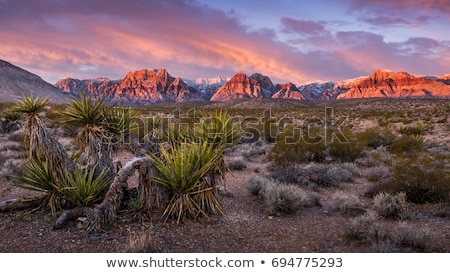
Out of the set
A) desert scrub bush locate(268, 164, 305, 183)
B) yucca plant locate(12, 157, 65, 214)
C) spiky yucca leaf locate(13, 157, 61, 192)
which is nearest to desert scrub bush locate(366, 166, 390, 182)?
desert scrub bush locate(268, 164, 305, 183)

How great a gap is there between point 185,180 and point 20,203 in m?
3.40

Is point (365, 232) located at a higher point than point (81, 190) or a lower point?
lower

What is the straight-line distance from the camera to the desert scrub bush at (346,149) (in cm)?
1271

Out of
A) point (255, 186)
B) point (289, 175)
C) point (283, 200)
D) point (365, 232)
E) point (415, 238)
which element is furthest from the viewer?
point (289, 175)

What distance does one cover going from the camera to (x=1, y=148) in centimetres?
1377

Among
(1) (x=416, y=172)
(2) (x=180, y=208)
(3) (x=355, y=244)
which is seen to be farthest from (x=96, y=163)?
(1) (x=416, y=172)

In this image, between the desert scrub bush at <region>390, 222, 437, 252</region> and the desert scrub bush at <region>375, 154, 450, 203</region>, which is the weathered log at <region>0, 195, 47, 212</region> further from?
the desert scrub bush at <region>375, 154, 450, 203</region>

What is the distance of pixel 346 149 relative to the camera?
41.6 ft

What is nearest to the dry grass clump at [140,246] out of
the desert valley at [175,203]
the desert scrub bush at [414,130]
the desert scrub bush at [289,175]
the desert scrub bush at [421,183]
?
the desert valley at [175,203]

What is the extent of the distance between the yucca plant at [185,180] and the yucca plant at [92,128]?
4.69 feet

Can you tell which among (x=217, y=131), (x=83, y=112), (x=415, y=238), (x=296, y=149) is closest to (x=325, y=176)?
(x=296, y=149)

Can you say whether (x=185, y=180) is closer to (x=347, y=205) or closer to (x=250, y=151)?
(x=347, y=205)

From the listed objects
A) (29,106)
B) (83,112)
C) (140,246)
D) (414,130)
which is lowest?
(140,246)

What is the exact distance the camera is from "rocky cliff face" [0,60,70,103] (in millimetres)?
98188
